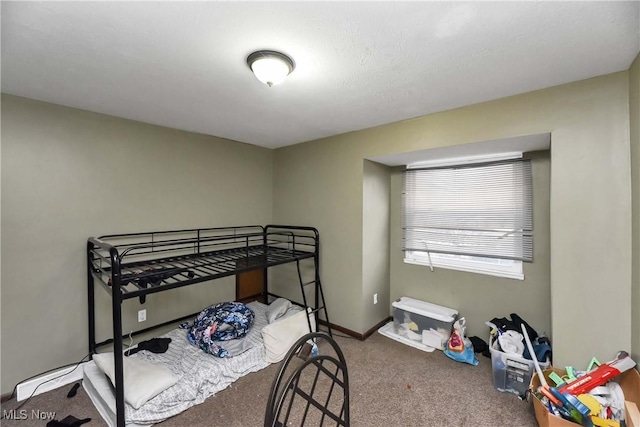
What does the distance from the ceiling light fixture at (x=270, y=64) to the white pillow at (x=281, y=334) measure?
81.3 inches

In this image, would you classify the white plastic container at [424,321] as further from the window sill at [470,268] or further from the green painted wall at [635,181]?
the green painted wall at [635,181]

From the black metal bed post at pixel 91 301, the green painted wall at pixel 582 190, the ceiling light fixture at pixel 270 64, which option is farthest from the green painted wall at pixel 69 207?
the green painted wall at pixel 582 190

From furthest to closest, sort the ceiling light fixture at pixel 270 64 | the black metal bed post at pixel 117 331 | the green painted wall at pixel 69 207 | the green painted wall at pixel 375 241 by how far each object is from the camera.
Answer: the green painted wall at pixel 375 241
the green painted wall at pixel 69 207
the black metal bed post at pixel 117 331
the ceiling light fixture at pixel 270 64

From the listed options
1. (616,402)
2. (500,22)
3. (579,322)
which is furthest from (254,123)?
(616,402)

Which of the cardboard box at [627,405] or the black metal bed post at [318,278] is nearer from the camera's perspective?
the cardboard box at [627,405]

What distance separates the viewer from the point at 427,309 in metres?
2.71

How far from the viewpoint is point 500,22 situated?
113 cm

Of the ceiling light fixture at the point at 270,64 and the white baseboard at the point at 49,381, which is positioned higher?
the ceiling light fixture at the point at 270,64

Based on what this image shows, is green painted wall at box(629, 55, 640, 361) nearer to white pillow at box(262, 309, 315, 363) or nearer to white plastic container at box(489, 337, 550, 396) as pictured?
white plastic container at box(489, 337, 550, 396)

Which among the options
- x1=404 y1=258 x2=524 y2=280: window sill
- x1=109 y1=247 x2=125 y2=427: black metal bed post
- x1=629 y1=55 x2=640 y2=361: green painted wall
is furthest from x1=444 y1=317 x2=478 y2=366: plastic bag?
x1=109 y1=247 x2=125 y2=427: black metal bed post

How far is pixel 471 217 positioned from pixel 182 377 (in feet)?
9.38

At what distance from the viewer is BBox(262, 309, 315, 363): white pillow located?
2379 millimetres
